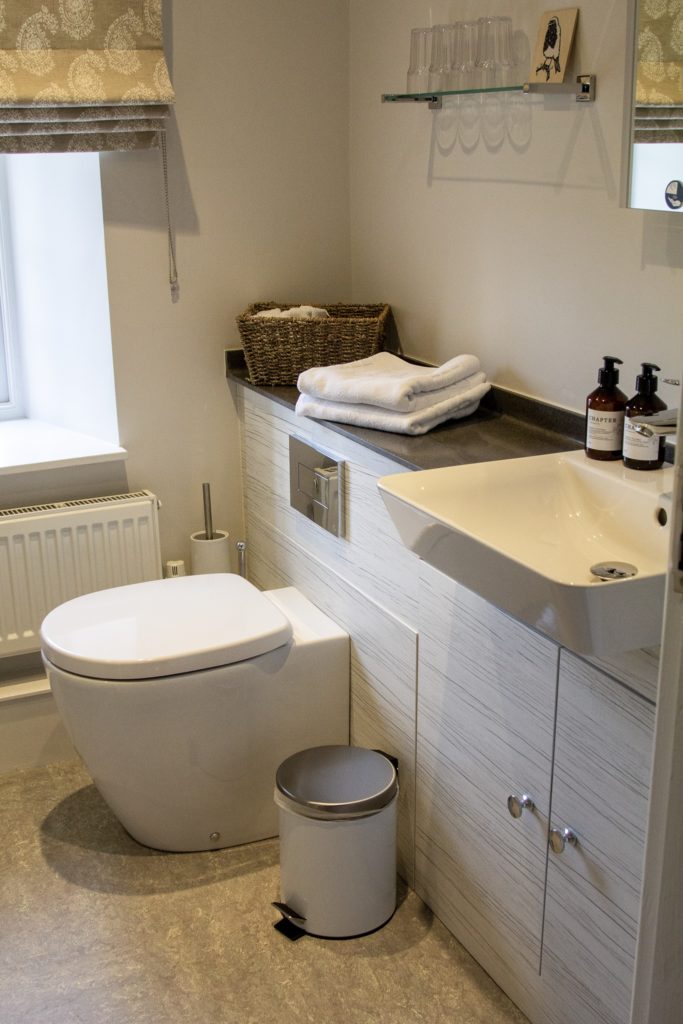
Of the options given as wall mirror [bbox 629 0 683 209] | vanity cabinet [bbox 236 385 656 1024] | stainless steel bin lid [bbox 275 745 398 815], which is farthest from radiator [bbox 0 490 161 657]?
wall mirror [bbox 629 0 683 209]

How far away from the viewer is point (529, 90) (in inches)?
74.6

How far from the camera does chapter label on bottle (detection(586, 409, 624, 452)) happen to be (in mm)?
1708

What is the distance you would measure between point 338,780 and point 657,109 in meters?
1.22

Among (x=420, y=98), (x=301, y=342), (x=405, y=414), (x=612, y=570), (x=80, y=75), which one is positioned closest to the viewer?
(x=612, y=570)

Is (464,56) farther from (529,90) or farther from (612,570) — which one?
(612,570)

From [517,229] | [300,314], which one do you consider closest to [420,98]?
[517,229]

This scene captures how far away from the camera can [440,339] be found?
2.38 meters

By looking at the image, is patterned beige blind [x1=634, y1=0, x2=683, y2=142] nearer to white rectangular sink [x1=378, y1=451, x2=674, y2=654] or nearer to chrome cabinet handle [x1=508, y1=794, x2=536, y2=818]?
white rectangular sink [x1=378, y1=451, x2=674, y2=654]

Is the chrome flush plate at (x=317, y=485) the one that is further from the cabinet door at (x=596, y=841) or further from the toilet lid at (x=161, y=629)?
the cabinet door at (x=596, y=841)

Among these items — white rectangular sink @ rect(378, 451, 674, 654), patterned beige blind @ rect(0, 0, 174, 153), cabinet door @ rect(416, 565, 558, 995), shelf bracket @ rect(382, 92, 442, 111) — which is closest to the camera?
white rectangular sink @ rect(378, 451, 674, 654)

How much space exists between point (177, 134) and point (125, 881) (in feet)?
5.17

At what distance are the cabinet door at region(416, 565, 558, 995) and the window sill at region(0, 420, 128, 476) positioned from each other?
98cm

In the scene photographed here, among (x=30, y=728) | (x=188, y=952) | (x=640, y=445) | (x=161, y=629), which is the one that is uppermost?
(x=640, y=445)

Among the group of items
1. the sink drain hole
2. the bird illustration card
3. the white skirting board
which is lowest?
the white skirting board
